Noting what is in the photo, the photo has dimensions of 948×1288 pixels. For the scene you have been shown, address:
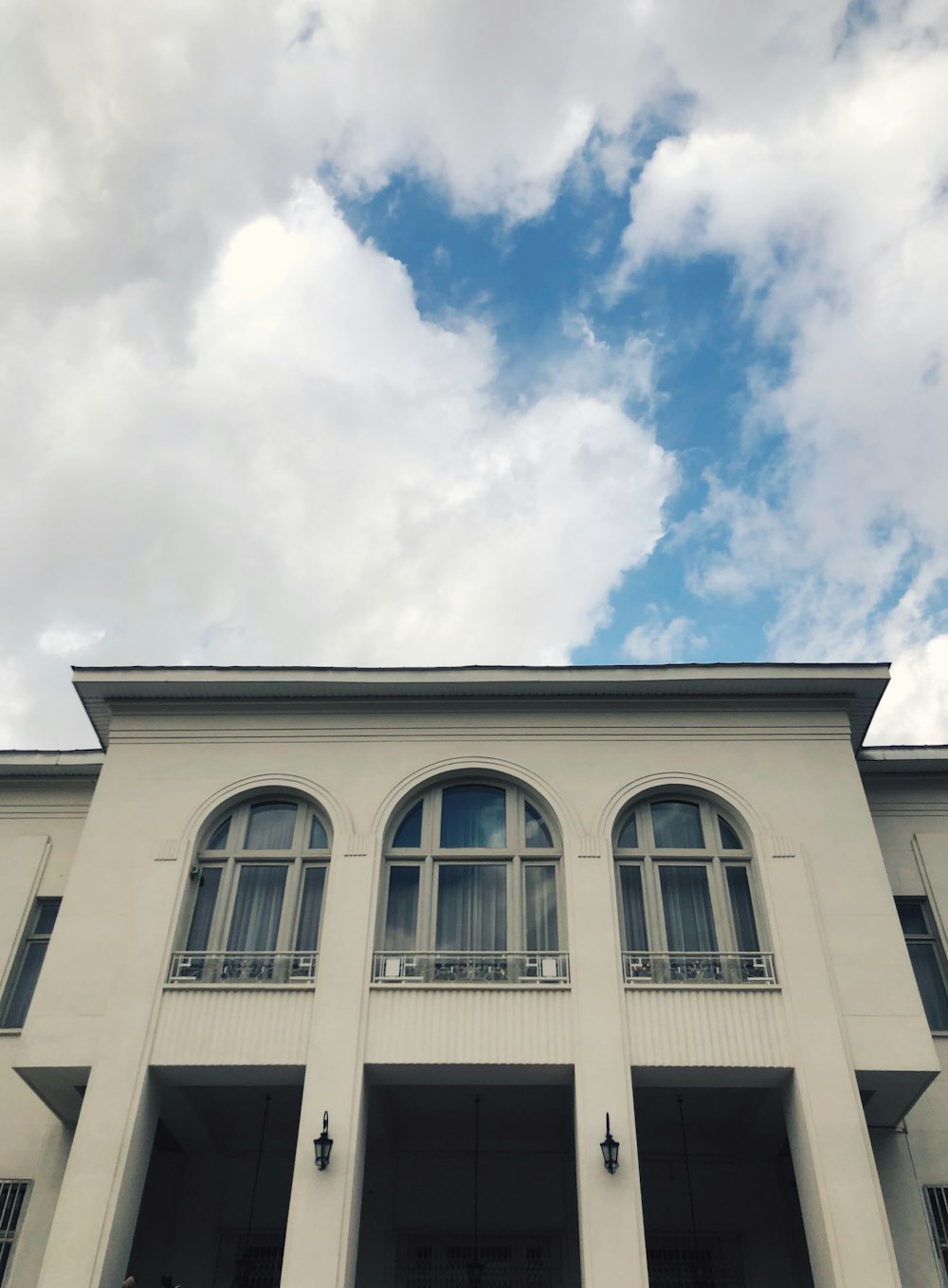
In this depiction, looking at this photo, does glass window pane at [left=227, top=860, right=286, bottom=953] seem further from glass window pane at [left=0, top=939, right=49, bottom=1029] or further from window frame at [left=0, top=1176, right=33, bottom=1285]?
window frame at [left=0, top=1176, right=33, bottom=1285]

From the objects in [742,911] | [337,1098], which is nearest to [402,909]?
[337,1098]

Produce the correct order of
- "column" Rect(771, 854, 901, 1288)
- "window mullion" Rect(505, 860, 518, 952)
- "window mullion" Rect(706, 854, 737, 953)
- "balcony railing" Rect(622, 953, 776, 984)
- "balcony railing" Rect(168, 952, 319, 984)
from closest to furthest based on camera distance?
"column" Rect(771, 854, 901, 1288)
"balcony railing" Rect(622, 953, 776, 984)
"balcony railing" Rect(168, 952, 319, 984)
"window mullion" Rect(706, 854, 737, 953)
"window mullion" Rect(505, 860, 518, 952)

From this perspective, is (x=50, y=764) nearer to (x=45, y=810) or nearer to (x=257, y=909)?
(x=45, y=810)

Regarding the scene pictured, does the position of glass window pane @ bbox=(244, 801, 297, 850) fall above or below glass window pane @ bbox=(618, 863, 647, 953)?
above

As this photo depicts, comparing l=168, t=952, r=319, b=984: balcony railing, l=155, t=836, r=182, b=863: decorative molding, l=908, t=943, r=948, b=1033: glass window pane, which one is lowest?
l=168, t=952, r=319, b=984: balcony railing

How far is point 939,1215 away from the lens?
14.7 m

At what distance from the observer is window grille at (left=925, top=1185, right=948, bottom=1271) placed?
14.4m

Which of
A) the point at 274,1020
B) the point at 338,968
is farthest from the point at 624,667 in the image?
the point at 274,1020

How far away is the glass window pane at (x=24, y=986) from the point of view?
17.2 meters

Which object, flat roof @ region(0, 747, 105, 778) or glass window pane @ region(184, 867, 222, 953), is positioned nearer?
glass window pane @ region(184, 867, 222, 953)

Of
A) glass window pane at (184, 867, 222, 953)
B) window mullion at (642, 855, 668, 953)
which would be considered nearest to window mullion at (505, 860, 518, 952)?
window mullion at (642, 855, 668, 953)

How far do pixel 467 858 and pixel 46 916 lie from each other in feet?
27.3

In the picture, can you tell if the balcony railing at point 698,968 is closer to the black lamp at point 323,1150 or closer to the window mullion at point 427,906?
the window mullion at point 427,906

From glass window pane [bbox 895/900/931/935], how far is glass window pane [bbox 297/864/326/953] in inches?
394
